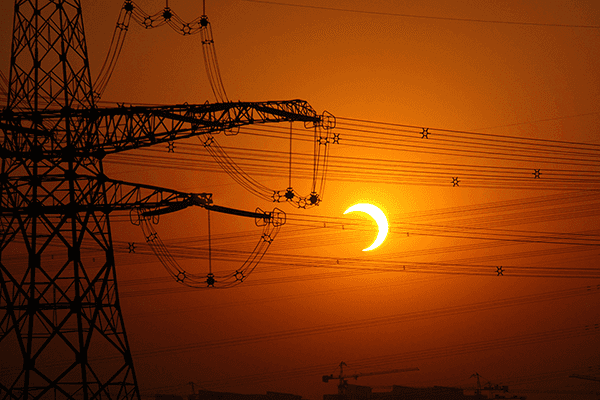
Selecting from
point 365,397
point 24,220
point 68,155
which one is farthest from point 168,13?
point 365,397

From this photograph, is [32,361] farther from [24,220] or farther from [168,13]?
[168,13]

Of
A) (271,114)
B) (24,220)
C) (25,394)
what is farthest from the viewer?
(271,114)

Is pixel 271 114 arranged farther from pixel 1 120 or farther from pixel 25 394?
pixel 25 394

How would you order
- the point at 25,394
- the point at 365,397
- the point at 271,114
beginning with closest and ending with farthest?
1. the point at 25,394
2. the point at 271,114
3. the point at 365,397

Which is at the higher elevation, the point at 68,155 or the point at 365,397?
the point at 68,155

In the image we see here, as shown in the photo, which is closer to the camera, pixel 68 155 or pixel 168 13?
pixel 68 155

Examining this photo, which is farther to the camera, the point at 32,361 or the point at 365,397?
the point at 365,397

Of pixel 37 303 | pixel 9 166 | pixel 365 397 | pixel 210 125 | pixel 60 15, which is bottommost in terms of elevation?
pixel 365 397

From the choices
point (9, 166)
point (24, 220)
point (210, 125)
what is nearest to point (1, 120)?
point (9, 166)

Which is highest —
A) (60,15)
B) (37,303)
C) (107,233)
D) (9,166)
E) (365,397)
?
(60,15)
